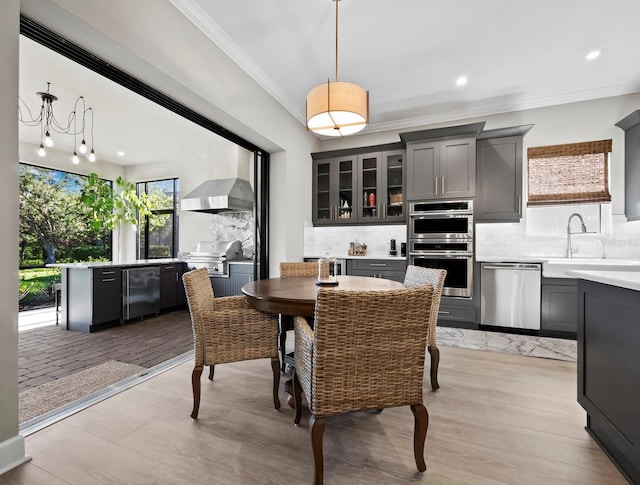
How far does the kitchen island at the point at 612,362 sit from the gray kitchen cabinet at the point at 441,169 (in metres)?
2.34

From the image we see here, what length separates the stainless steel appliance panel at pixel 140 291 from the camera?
14.2 feet

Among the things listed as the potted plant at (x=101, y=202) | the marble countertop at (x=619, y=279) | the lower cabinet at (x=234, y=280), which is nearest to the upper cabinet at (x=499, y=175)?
the marble countertop at (x=619, y=279)

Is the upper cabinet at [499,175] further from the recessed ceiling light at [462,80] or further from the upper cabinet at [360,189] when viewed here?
the upper cabinet at [360,189]

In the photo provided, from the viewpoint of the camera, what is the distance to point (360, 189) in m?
4.78

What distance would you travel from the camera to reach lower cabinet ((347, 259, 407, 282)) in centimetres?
427

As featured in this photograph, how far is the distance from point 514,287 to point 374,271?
5.56 ft

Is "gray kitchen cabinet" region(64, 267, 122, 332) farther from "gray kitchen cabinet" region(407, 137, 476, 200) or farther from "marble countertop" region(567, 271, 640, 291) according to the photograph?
"marble countertop" region(567, 271, 640, 291)

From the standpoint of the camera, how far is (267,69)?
3346 millimetres

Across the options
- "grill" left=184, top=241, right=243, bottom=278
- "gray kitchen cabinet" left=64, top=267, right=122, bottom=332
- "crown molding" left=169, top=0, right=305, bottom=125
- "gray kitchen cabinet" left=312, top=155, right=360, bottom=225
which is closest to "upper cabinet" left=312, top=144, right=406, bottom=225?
"gray kitchen cabinet" left=312, top=155, right=360, bottom=225

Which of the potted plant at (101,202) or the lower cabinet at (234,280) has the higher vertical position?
the potted plant at (101,202)

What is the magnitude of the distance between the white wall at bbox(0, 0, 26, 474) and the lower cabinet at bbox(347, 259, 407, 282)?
3531 mm

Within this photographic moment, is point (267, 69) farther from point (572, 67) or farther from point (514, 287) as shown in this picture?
point (514, 287)

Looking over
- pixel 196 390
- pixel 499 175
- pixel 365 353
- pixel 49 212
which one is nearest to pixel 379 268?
pixel 499 175

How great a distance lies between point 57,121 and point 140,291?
277cm
